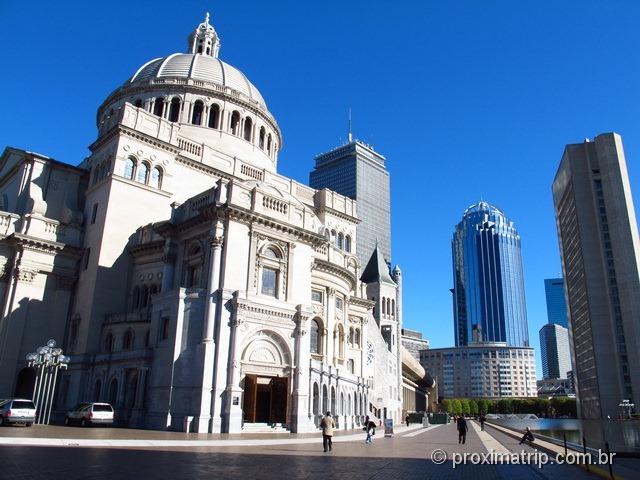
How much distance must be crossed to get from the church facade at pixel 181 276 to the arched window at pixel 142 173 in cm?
11

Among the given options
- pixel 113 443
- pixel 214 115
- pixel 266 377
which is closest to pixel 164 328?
pixel 266 377

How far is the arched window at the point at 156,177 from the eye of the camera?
50250mm

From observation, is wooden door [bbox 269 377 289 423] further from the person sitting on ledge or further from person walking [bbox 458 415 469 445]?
the person sitting on ledge

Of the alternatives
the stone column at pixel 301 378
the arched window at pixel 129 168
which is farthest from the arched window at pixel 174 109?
the stone column at pixel 301 378

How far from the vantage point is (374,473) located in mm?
15992

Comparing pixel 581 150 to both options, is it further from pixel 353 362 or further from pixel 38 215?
pixel 38 215

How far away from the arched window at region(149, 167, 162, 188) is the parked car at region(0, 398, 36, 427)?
2355 centimetres

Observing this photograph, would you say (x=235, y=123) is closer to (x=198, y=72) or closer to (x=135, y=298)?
(x=198, y=72)

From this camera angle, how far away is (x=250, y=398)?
119 feet

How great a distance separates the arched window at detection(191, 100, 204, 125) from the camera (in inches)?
2462

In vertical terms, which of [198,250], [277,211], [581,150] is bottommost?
[198,250]

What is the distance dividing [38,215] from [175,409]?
81.2 ft

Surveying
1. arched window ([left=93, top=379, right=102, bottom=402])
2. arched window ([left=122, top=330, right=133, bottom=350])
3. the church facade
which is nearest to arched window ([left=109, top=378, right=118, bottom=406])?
the church facade

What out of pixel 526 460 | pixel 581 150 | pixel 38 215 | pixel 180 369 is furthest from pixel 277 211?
pixel 581 150
